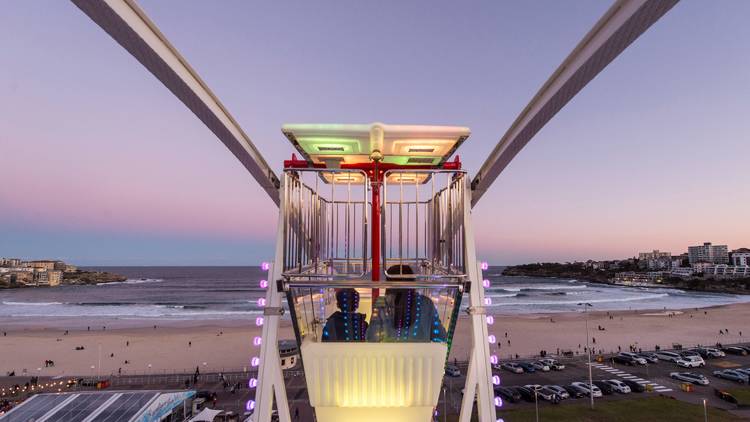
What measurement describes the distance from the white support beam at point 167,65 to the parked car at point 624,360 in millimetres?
29159

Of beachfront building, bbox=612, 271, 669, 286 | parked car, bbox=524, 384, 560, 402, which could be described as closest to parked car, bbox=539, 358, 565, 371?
parked car, bbox=524, 384, 560, 402

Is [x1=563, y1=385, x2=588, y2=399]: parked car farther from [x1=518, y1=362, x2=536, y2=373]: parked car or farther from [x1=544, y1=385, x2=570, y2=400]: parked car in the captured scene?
[x1=518, y1=362, x2=536, y2=373]: parked car

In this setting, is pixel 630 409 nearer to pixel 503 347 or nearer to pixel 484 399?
pixel 503 347

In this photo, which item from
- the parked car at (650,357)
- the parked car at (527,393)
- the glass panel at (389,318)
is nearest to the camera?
the glass panel at (389,318)

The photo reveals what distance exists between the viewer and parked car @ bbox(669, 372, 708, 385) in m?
22.2

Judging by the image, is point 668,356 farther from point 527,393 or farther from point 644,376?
point 527,393

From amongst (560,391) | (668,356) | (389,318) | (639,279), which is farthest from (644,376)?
(639,279)

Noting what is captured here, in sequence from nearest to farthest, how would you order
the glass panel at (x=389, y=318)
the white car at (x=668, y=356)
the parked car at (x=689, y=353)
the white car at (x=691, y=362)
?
the glass panel at (x=389, y=318) < the white car at (x=691, y=362) < the white car at (x=668, y=356) < the parked car at (x=689, y=353)

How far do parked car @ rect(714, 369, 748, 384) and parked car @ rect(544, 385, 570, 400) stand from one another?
1059cm

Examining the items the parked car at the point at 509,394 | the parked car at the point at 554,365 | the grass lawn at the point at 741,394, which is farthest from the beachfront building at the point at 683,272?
the parked car at the point at 509,394

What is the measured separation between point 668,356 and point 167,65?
33892 millimetres

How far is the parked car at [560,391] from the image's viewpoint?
20.0 metres

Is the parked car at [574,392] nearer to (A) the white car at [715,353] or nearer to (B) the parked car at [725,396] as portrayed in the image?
(B) the parked car at [725,396]

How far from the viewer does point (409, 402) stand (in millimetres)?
4668
